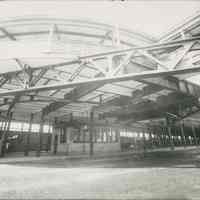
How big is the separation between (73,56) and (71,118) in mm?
11875

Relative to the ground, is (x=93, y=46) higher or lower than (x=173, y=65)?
higher

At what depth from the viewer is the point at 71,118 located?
16.2 m

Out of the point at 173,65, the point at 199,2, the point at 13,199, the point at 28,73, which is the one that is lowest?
the point at 13,199

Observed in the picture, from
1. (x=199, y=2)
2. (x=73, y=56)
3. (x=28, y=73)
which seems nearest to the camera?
(x=199, y=2)

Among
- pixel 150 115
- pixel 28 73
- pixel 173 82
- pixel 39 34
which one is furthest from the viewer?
pixel 150 115

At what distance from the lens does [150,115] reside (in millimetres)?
15484

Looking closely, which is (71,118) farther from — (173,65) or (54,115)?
(173,65)

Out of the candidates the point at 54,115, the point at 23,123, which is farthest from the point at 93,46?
the point at 23,123

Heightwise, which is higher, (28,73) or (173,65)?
(28,73)

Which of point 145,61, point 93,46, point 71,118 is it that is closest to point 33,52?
point 93,46

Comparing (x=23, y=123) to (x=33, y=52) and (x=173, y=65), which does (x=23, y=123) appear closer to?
(x=33, y=52)

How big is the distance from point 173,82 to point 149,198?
609 centimetres

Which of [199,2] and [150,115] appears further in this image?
[150,115]

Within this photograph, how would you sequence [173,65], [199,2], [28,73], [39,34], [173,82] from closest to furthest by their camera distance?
[199,2] → [173,65] → [39,34] → [28,73] → [173,82]
